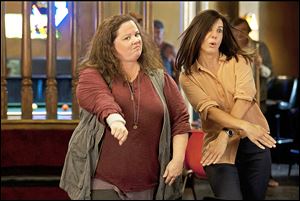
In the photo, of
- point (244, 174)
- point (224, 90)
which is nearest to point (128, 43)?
point (224, 90)

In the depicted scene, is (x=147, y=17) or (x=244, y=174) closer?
(x=244, y=174)

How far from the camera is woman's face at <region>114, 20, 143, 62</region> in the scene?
250 cm

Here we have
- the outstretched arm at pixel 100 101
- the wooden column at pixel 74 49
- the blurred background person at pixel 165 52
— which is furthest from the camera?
the blurred background person at pixel 165 52

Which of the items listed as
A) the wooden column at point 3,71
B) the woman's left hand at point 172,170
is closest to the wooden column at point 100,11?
the wooden column at point 3,71

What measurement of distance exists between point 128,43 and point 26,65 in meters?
2.40

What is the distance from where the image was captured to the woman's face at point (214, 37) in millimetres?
2408

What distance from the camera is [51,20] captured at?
4668mm

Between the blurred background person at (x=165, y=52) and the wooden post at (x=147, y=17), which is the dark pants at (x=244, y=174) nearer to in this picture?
the wooden post at (x=147, y=17)

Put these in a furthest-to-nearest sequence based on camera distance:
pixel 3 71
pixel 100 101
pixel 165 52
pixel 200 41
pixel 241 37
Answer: pixel 165 52, pixel 3 71, pixel 241 37, pixel 200 41, pixel 100 101

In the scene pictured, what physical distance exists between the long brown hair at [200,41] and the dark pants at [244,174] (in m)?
Result: 0.36

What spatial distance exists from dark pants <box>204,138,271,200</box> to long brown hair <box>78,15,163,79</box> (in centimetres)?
51

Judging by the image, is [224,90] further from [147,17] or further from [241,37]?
[147,17]

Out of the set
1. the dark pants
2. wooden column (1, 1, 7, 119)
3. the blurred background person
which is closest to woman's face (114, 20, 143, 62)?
the dark pants

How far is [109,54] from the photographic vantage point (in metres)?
2.52
